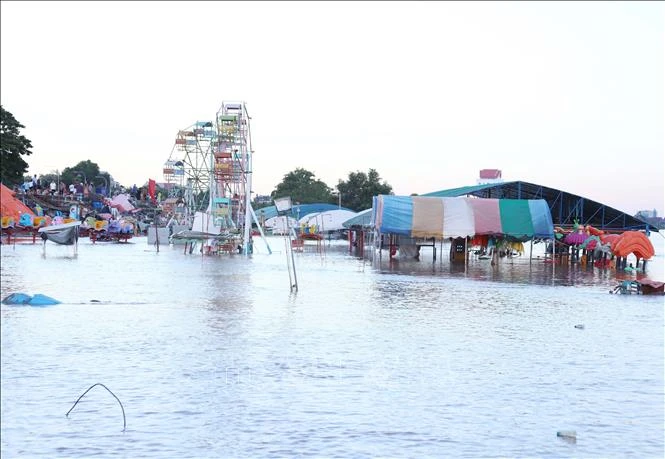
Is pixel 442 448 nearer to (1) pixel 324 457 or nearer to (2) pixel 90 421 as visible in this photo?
(1) pixel 324 457

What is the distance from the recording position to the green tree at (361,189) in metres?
83.7

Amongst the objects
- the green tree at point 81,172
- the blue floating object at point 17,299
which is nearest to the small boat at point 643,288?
the blue floating object at point 17,299

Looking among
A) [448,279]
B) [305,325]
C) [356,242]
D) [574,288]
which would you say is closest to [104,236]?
[356,242]

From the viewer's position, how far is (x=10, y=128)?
5.90m

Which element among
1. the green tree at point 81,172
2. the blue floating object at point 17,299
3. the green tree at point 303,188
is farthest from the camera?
the green tree at point 303,188

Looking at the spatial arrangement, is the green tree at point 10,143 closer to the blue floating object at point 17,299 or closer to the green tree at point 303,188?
the blue floating object at point 17,299

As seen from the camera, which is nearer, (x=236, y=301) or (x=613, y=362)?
(x=613, y=362)

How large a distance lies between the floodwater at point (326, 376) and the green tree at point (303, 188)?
78273mm

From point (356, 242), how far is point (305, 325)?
43.2 m

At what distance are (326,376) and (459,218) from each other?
2830 cm

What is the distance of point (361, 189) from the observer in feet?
277

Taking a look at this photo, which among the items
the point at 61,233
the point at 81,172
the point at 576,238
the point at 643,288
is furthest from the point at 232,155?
the point at 81,172

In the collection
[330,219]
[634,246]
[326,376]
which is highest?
[330,219]

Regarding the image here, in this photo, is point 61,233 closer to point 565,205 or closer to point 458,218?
point 458,218
